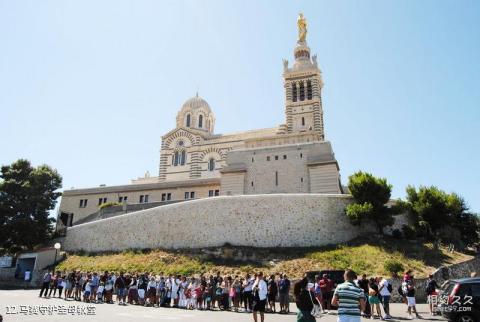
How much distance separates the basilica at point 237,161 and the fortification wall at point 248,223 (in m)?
5.63

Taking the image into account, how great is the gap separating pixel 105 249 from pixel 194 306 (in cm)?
1700

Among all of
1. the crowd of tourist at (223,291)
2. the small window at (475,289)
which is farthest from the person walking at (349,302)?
the small window at (475,289)

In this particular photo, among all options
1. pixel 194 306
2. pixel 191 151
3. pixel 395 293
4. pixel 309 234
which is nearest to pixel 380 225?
pixel 309 234

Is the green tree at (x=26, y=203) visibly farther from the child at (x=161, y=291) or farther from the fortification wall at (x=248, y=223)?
the child at (x=161, y=291)

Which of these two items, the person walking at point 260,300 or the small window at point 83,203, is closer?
the person walking at point 260,300

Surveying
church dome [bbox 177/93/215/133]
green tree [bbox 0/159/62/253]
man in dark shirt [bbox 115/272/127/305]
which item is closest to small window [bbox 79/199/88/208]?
green tree [bbox 0/159/62/253]

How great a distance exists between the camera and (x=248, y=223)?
2644 cm

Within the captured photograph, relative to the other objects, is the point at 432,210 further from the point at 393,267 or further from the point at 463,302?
the point at 463,302

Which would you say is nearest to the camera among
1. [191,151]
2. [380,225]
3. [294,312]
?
[294,312]

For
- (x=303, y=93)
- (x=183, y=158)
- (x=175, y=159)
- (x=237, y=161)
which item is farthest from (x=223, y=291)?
(x=303, y=93)

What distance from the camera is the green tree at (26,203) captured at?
29562 mm

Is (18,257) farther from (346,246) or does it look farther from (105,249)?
(346,246)

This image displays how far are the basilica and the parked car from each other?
22.0m

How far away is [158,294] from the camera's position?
1652 centimetres
